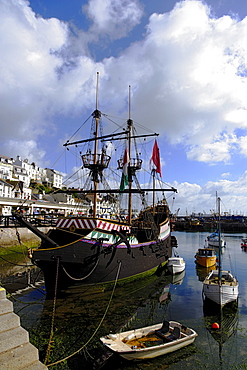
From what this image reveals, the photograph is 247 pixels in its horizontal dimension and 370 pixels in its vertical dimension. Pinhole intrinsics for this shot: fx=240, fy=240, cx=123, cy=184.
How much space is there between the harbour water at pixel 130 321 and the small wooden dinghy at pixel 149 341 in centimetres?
35

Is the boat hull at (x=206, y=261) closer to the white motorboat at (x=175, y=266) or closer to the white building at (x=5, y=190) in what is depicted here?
the white motorboat at (x=175, y=266)

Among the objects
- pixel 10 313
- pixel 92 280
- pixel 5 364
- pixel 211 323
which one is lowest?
pixel 211 323

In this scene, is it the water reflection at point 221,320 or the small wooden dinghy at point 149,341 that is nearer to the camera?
the small wooden dinghy at point 149,341

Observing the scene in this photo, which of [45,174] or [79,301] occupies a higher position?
[45,174]

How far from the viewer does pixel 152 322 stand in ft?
40.6

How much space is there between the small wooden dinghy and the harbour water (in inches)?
13.7

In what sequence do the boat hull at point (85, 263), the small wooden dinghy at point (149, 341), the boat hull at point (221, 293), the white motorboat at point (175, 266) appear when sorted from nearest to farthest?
the small wooden dinghy at point (149, 341)
the boat hull at point (85, 263)
the boat hull at point (221, 293)
the white motorboat at point (175, 266)

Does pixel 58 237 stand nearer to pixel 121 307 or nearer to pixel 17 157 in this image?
pixel 121 307

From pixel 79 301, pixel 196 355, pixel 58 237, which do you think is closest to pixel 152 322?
pixel 196 355

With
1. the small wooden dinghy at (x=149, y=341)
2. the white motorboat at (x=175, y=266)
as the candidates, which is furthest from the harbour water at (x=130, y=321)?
the white motorboat at (x=175, y=266)

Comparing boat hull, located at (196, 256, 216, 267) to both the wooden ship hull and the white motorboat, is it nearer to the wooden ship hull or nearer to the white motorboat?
the white motorboat

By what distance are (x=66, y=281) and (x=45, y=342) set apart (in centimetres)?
496

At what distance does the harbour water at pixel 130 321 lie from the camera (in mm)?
8945

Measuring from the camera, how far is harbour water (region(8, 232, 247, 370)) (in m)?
8.95
